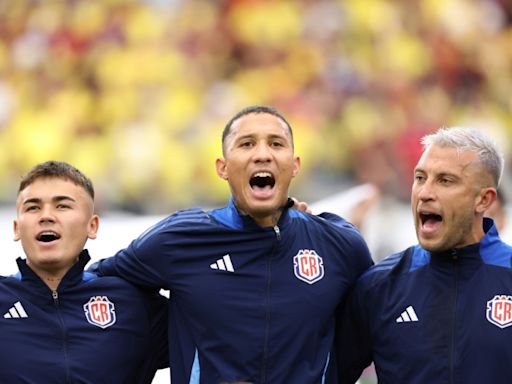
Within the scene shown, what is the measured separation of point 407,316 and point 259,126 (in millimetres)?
870

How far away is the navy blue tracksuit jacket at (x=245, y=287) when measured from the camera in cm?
350

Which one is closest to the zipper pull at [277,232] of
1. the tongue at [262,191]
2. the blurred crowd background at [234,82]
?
the tongue at [262,191]

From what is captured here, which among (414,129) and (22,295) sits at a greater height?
(414,129)

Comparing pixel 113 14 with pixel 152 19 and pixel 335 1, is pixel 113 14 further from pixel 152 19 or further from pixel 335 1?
pixel 335 1

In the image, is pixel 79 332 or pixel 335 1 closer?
pixel 79 332

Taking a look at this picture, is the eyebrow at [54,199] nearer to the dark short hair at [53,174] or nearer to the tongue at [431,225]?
the dark short hair at [53,174]

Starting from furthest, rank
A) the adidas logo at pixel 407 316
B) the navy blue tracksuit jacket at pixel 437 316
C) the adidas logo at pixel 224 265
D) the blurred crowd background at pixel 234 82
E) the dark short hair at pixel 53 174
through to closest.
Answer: the blurred crowd background at pixel 234 82, the dark short hair at pixel 53 174, the adidas logo at pixel 224 265, the adidas logo at pixel 407 316, the navy blue tracksuit jacket at pixel 437 316

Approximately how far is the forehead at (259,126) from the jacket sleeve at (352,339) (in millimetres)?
639

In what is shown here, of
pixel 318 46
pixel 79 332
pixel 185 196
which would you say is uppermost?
pixel 318 46

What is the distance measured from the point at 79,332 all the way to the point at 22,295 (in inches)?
9.6

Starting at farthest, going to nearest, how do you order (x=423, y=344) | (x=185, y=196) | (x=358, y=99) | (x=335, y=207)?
(x=358, y=99), (x=185, y=196), (x=335, y=207), (x=423, y=344)

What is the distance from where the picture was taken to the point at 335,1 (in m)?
9.27

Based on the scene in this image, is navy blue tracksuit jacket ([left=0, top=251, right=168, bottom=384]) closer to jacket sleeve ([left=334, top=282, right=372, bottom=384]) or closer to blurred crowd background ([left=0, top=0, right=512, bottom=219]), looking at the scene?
jacket sleeve ([left=334, top=282, right=372, bottom=384])

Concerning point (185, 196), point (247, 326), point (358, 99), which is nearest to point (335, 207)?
point (247, 326)
